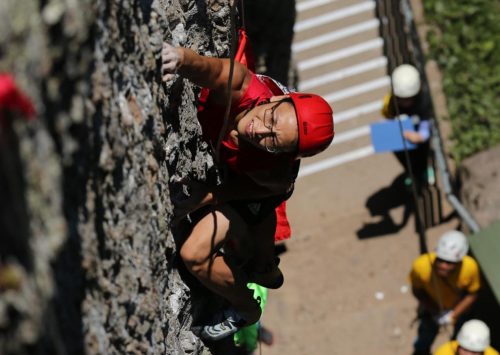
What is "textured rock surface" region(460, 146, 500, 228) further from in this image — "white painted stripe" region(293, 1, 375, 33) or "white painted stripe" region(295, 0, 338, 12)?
"white painted stripe" region(295, 0, 338, 12)

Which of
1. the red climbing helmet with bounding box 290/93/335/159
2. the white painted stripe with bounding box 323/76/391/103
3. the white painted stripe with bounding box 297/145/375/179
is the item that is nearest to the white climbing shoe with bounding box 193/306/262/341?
the red climbing helmet with bounding box 290/93/335/159

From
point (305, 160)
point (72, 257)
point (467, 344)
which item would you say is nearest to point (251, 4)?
point (305, 160)

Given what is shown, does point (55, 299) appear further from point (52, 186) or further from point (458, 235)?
point (458, 235)

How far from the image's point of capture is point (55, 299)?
189 cm

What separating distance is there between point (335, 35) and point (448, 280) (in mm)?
4877

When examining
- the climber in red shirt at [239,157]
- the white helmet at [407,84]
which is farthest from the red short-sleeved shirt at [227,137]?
the white helmet at [407,84]

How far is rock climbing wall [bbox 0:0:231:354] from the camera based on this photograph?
1.66 metres

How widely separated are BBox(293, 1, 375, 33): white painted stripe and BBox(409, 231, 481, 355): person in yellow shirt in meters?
4.87

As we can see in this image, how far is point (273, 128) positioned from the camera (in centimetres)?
313

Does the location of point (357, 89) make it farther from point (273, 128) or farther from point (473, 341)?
point (273, 128)

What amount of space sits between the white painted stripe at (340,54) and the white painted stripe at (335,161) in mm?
1658

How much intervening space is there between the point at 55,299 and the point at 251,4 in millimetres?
5838

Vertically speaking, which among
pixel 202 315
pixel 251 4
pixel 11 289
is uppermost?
pixel 11 289

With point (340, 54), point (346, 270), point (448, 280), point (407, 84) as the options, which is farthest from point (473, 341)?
point (340, 54)
